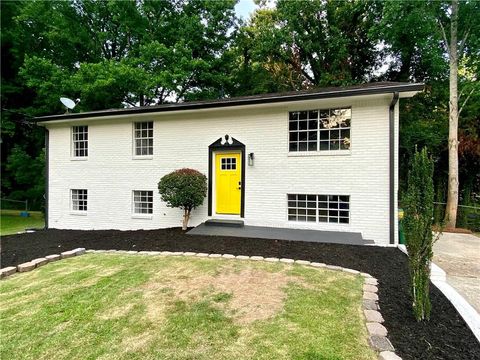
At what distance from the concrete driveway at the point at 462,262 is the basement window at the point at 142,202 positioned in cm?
856

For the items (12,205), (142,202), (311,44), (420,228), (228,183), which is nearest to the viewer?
(420,228)

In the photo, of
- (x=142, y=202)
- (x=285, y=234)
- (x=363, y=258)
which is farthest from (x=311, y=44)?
(x=363, y=258)

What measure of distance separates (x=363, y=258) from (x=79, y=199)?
10.5 metres

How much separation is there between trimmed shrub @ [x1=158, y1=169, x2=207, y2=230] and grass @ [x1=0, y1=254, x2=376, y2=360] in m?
3.28

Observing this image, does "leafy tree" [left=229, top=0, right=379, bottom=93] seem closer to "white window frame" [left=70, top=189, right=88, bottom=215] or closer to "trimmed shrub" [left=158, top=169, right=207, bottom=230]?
"trimmed shrub" [left=158, top=169, right=207, bottom=230]

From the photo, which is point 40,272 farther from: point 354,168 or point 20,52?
point 20,52

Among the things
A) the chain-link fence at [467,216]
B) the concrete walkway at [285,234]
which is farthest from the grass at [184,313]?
the chain-link fence at [467,216]

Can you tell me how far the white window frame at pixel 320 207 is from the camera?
7711 millimetres

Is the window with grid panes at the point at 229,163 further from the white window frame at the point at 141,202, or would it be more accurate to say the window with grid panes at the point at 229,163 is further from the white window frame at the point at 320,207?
the white window frame at the point at 141,202

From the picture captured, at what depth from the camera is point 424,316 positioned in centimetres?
311

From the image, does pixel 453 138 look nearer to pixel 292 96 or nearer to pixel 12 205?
pixel 292 96

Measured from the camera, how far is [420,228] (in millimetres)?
2990

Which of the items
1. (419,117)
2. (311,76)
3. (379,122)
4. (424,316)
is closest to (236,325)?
(424,316)

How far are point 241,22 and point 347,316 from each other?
20778 mm
